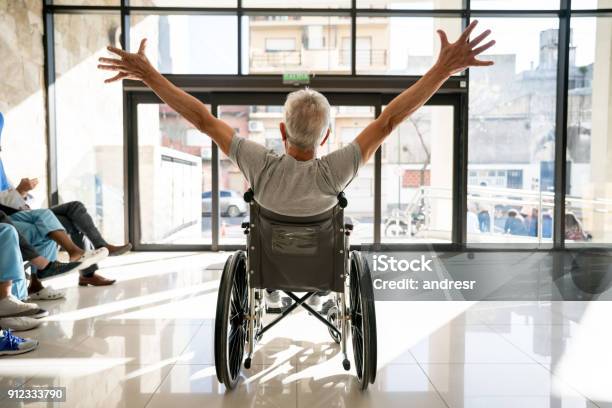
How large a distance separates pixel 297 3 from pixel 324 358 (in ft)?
14.0

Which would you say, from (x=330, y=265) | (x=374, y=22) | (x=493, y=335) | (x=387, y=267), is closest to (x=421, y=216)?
(x=387, y=267)

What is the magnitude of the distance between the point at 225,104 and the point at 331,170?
3913 millimetres

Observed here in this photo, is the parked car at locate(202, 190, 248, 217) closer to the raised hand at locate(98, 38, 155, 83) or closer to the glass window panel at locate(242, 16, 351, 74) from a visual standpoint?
the glass window panel at locate(242, 16, 351, 74)

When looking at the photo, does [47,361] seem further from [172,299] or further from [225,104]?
[225,104]

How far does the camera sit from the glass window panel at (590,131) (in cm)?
523

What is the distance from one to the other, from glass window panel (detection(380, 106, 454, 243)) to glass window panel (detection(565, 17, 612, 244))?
54.1 inches

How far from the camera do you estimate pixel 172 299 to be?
3266 millimetres

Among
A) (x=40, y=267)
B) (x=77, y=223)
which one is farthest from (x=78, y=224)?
(x=40, y=267)

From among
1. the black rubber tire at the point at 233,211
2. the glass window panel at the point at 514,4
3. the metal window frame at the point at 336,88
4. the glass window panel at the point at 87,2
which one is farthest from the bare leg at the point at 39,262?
the glass window panel at the point at 514,4

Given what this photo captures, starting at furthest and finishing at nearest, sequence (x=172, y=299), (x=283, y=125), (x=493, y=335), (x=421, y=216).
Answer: (x=421, y=216), (x=172, y=299), (x=493, y=335), (x=283, y=125)

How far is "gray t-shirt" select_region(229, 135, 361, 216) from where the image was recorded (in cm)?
168

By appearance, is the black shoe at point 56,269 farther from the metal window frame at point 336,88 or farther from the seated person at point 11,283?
the metal window frame at point 336,88

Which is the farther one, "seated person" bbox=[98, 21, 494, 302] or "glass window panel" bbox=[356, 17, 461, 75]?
"glass window panel" bbox=[356, 17, 461, 75]

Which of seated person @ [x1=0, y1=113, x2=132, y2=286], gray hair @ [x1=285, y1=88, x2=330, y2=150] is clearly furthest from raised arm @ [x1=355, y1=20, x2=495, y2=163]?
seated person @ [x1=0, y1=113, x2=132, y2=286]
